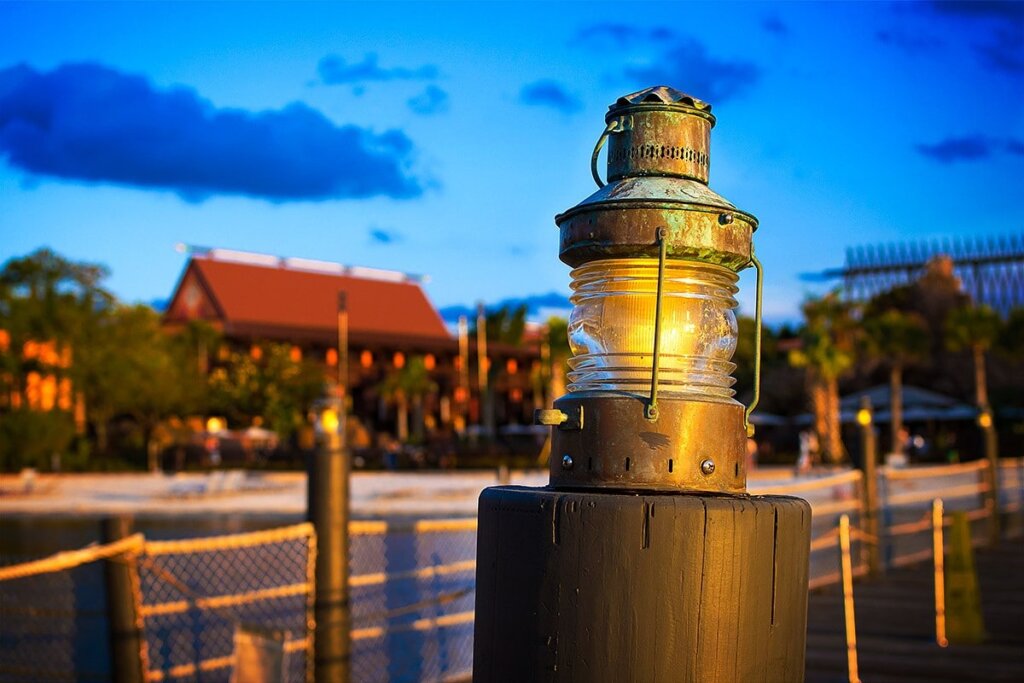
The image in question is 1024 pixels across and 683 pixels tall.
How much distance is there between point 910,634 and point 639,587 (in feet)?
20.8

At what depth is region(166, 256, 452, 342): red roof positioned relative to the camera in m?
65.2

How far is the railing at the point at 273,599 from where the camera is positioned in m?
5.90

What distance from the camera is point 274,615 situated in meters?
12.6

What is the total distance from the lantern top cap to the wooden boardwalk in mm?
4370

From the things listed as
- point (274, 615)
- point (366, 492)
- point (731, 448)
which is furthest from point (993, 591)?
point (366, 492)

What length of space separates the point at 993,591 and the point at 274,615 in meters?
7.05

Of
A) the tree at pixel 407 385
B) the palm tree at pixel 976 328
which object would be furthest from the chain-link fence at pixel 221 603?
the tree at pixel 407 385

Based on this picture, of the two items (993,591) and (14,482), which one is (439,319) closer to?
(14,482)

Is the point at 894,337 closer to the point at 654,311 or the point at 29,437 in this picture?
the point at 29,437

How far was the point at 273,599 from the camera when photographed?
13570mm

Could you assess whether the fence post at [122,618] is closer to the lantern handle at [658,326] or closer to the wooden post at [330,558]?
the wooden post at [330,558]

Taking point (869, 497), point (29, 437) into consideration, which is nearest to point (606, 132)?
point (869, 497)

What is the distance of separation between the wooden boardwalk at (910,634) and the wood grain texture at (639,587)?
4.23 metres

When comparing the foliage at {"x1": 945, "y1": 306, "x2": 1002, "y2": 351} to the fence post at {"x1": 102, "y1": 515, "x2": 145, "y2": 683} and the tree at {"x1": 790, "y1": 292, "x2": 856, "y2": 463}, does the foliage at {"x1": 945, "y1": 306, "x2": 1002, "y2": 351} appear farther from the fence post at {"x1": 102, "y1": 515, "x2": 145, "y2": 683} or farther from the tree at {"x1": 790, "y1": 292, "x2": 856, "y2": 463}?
the fence post at {"x1": 102, "y1": 515, "x2": 145, "y2": 683}
